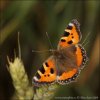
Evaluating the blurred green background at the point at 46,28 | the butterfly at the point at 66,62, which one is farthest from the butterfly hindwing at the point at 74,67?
the blurred green background at the point at 46,28

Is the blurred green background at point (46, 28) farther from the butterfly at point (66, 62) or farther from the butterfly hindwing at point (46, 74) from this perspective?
the butterfly hindwing at point (46, 74)

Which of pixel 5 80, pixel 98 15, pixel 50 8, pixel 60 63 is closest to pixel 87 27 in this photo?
pixel 98 15

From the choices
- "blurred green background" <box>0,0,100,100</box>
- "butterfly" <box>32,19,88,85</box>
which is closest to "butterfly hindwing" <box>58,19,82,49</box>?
"butterfly" <box>32,19,88,85</box>

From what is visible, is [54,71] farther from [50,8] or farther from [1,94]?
[50,8]

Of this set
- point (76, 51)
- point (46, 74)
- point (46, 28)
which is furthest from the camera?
point (46, 28)

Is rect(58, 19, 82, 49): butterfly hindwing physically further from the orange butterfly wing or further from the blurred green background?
the blurred green background

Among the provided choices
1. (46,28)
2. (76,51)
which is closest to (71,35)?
(76,51)

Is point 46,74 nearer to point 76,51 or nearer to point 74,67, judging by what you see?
point 74,67
